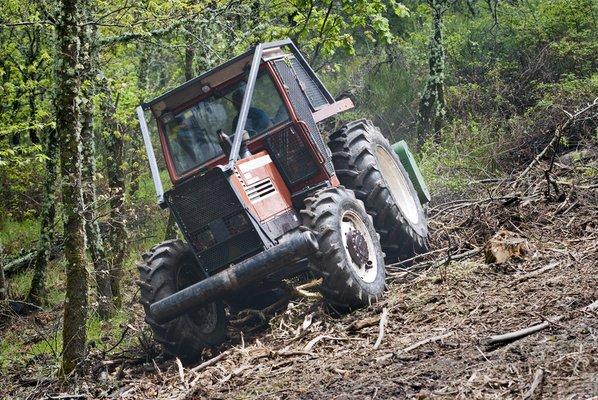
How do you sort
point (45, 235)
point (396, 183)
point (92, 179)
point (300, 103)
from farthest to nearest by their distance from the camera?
1. point (45, 235)
2. point (92, 179)
3. point (396, 183)
4. point (300, 103)

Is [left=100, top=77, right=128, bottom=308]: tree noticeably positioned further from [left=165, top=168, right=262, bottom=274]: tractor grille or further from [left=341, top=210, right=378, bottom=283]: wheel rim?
[left=341, top=210, right=378, bottom=283]: wheel rim

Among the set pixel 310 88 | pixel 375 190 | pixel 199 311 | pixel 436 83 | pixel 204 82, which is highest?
pixel 204 82

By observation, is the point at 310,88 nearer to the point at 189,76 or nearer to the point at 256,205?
the point at 256,205

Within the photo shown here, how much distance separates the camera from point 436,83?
17250 millimetres

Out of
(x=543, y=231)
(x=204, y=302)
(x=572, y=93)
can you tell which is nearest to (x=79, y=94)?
(x=204, y=302)

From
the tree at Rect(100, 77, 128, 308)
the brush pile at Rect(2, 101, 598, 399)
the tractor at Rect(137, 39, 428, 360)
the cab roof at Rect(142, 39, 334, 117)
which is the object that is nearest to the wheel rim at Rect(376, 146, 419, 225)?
the tractor at Rect(137, 39, 428, 360)

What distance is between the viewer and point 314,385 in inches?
256

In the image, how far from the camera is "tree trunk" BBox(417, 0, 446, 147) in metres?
17.0

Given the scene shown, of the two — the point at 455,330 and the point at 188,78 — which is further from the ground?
the point at 188,78

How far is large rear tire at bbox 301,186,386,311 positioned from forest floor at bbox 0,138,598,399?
0.69 ft

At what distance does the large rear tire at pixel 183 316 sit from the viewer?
9.06 metres

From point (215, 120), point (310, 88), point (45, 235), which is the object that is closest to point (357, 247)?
point (215, 120)

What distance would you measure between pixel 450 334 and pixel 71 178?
12.4 ft

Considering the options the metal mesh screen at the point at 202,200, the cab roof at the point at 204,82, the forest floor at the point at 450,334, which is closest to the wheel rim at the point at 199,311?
the forest floor at the point at 450,334
